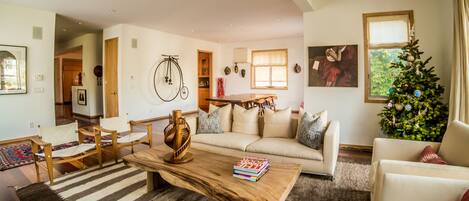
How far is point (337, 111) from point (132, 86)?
17.3 feet

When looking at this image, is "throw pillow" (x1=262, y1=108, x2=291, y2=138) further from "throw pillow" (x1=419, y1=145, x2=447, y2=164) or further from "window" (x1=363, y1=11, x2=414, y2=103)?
"window" (x1=363, y1=11, x2=414, y2=103)

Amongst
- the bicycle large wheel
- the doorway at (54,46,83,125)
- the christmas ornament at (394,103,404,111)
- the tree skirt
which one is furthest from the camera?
the doorway at (54,46,83,125)

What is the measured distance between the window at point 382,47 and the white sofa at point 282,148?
1.66 metres

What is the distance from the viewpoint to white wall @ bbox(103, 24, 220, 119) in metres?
6.84

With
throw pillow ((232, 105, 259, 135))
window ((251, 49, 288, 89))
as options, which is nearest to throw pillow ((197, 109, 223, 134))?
throw pillow ((232, 105, 259, 135))

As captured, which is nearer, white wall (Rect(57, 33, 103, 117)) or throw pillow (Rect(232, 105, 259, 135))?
throw pillow (Rect(232, 105, 259, 135))

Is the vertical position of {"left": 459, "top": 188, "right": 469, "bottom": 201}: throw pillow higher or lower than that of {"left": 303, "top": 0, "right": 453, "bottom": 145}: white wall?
lower

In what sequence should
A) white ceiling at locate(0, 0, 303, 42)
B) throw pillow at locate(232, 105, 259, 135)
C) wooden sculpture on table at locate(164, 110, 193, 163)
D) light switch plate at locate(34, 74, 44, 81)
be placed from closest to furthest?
wooden sculpture on table at locate(164, 110, 193, 163) < throw pillow at locate(232, 105, 259, 135) < white ceiling at locate(0, 0, 303, 42) < light switch plate at locate(34, 74, 44, 81)

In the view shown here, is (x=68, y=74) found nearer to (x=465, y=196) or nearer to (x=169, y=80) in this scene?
(x=169, y=80)

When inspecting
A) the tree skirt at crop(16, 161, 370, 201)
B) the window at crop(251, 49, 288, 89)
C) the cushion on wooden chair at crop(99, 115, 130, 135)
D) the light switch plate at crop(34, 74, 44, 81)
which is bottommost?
the tree skirt at crop(16, 161, 370, 201)

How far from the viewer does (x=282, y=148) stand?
10.5ft

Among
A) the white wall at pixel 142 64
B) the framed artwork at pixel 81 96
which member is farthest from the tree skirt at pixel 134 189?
the framed artwork at pixel 81 96

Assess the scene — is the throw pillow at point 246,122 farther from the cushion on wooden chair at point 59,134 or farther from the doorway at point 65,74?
the doorway at point 65,74

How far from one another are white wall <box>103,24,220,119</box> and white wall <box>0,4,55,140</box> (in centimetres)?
156
